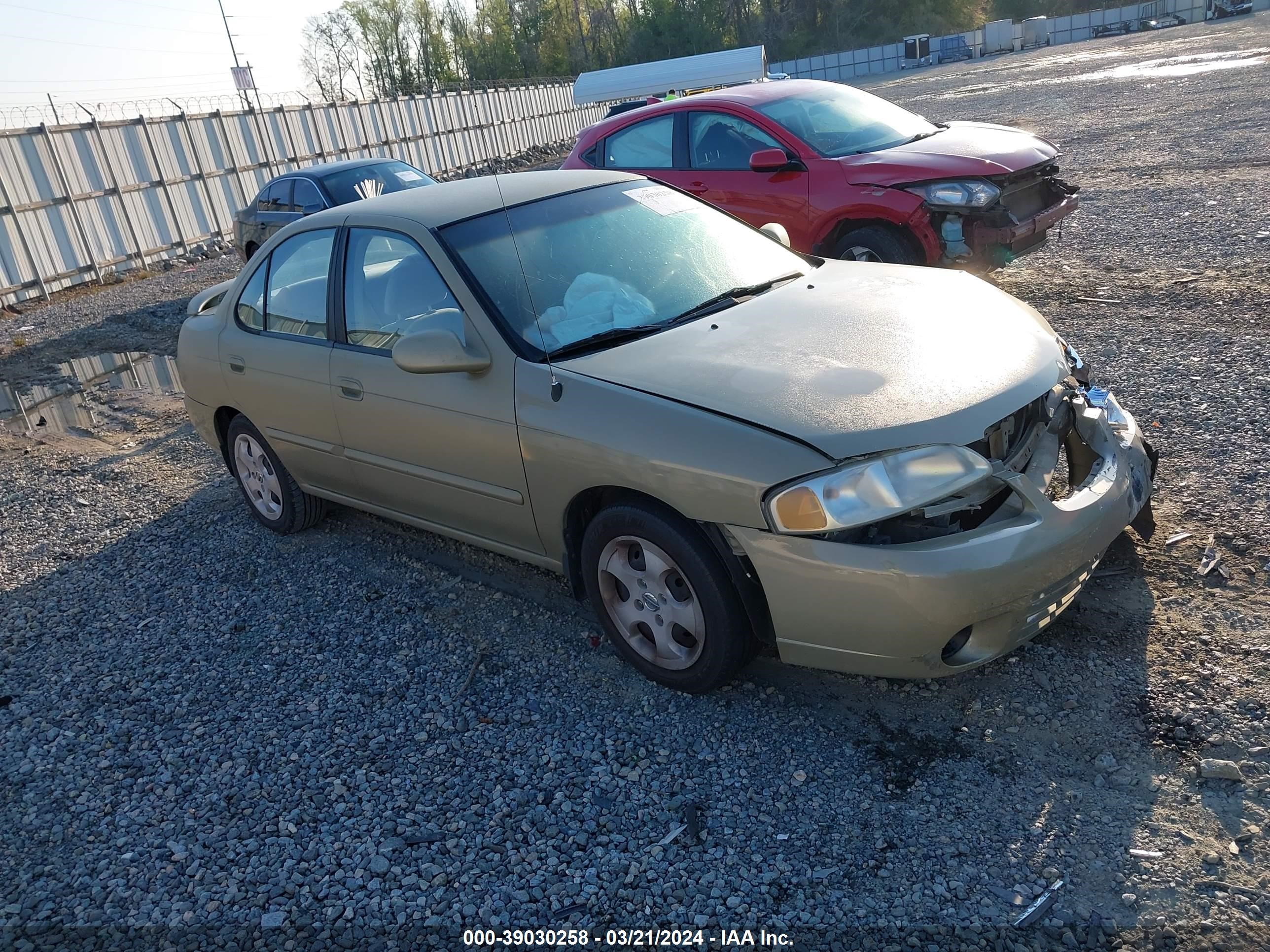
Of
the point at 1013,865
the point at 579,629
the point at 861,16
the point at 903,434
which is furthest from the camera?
the point at 861,16

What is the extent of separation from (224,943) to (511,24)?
97147mm

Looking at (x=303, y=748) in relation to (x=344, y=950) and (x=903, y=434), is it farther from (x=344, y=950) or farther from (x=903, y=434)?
(x=903, y=434)

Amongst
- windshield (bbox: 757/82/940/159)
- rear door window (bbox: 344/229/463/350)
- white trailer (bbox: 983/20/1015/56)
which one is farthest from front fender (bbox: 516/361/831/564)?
white trailer (bbox: 983/20/1015/56)

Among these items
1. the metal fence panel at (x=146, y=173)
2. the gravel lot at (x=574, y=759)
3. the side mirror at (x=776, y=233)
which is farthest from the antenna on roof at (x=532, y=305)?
the metal fence panel at (x=146, y=173)

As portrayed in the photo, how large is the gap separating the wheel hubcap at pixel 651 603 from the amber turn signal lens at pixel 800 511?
46 cm

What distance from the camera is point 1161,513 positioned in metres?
4.11

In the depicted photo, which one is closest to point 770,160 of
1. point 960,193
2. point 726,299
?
point 960,193

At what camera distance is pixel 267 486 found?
17.4 ft

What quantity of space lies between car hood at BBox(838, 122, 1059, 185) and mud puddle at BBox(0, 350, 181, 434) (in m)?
6.11

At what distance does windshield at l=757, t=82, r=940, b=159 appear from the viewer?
7.62m

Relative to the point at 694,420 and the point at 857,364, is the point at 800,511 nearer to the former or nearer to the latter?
the point at 694,420

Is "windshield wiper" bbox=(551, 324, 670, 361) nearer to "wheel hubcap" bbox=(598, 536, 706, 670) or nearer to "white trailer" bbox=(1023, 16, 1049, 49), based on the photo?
"wheel hubcap" bbox=(598, 536, 706, 670)

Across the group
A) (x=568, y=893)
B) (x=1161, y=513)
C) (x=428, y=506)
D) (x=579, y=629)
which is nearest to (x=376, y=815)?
(x=568, y=893)

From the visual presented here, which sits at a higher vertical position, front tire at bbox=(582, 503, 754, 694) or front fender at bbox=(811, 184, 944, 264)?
front fender at bbox=(811, 184, 944, 264)
